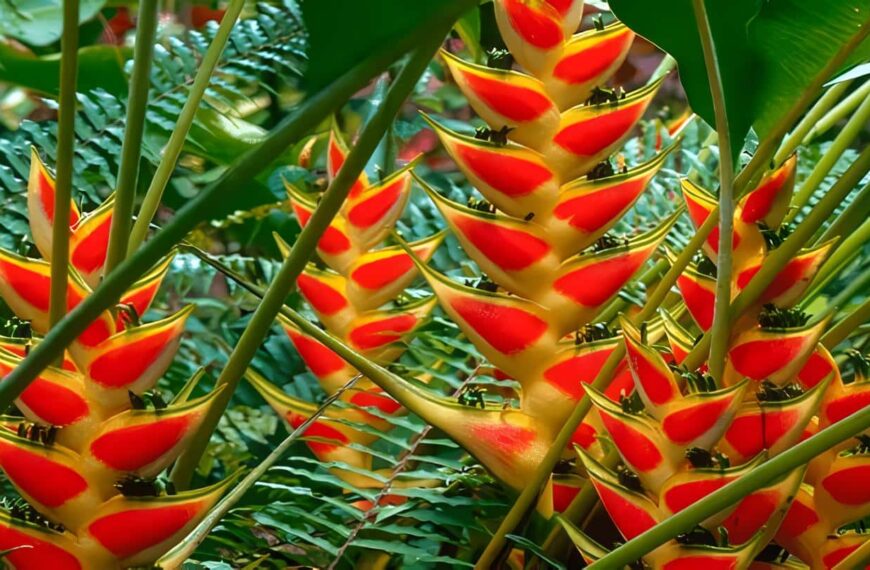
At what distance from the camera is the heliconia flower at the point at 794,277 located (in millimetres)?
350

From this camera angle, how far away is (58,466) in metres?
0.29

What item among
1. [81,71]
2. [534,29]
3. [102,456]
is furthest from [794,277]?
[81,71]

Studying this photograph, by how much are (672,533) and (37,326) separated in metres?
0.22

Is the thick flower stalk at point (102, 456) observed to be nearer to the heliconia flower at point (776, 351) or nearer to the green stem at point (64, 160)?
the green stem at point (64, 160)

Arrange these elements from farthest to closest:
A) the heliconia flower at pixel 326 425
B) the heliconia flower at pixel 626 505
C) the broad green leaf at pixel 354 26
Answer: the heliconia flower at pixel 326 425
the heliconia flower at pixel 626 505
the broad green leaf at pixel 354 26

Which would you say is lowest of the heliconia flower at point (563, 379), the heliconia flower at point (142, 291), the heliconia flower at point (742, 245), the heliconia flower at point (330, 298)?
the heliconia flower at point (330, 298)

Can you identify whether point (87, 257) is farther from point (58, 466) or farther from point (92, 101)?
point (92, 101)

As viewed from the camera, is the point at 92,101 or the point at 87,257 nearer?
the point at 87,257

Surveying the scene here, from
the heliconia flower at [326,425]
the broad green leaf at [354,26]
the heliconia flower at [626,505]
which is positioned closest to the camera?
the broad green leaf at [354,26]

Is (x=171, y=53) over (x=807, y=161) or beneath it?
beneath

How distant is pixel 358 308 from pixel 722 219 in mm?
173

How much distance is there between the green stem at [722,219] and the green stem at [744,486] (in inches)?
2.0

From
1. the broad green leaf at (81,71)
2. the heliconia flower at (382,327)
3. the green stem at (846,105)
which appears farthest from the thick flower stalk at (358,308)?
the broad green leaf at (81,71)

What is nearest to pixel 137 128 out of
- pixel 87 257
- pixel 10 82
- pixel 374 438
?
pixel 87 257
